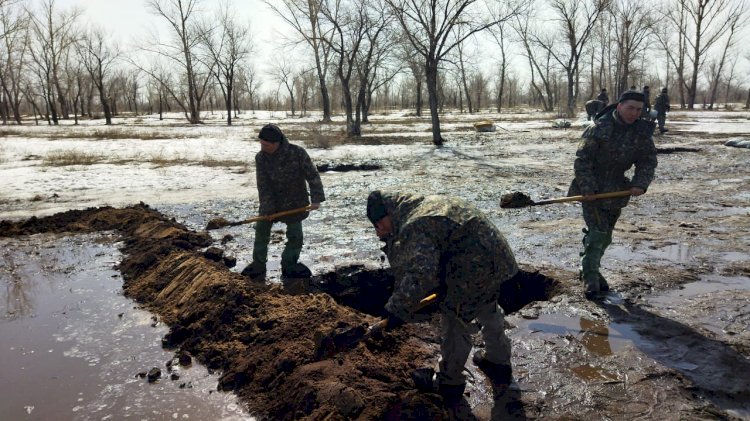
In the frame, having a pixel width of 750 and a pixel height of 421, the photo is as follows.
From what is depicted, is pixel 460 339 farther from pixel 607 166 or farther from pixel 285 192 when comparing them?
pixel 285 192

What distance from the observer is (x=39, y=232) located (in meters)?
7.96

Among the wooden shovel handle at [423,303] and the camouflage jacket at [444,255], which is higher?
the camouflage jacket at [444,255]

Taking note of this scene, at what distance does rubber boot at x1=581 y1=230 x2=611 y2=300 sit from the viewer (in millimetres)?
4641

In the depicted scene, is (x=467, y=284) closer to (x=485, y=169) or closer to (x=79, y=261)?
(x=79, y=261)

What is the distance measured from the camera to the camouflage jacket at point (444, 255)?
269cm

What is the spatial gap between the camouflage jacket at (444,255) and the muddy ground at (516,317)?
701mm

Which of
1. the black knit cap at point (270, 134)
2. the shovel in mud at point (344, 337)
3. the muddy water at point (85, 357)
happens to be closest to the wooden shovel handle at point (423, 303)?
the shovel in mud at point (344, 337)

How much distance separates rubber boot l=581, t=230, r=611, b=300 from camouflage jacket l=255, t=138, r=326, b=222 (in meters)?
2.86

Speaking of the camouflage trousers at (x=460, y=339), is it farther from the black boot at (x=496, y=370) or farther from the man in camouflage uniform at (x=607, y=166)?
the man in camouflage uniform at (x=607, y=166)

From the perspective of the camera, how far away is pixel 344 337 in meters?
3.06

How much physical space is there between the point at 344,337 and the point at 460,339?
2.46 feet

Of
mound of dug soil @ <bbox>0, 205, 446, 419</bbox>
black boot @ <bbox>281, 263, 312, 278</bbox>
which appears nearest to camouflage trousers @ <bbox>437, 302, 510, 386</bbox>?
mound of dug soil @ <bbox>0, 205, 446, 419</bbox>

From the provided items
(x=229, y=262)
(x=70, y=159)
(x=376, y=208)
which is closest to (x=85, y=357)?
(x=229, y=262)

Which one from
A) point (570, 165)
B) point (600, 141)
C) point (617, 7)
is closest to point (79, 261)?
point (600, 141)
